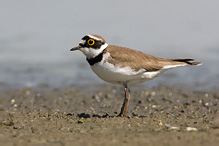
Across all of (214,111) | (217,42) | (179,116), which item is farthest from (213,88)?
(217,42)

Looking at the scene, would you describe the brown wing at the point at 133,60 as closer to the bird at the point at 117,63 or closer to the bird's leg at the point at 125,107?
the bird at the point at 117,63

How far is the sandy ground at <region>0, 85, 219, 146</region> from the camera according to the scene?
212 inches

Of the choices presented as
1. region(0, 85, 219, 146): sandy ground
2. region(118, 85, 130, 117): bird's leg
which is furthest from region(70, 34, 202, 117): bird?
region(0, 85, 219, 146): sandy ground

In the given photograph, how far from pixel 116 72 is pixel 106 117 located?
0.87 meters

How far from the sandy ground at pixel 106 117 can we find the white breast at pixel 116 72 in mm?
727

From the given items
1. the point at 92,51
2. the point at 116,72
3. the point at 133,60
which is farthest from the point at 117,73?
the point at 92,51

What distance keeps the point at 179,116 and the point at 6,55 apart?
32.5 feet

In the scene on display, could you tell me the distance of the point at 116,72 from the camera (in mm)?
7316

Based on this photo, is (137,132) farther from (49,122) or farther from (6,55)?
(6,55)

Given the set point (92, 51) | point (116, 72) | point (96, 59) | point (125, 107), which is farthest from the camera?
point (125, 107)

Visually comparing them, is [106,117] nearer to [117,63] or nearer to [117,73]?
[117,73]

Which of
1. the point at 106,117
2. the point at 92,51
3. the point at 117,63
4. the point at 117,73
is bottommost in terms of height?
the point at 106,117

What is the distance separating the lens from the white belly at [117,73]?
729cm

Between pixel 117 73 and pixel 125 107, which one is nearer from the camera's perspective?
pixel 117 73
